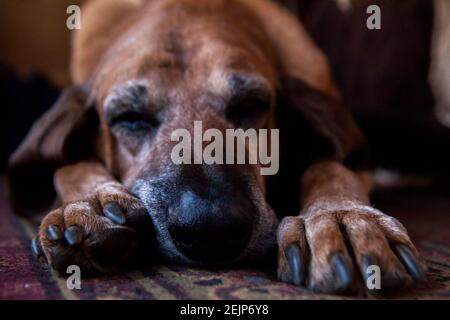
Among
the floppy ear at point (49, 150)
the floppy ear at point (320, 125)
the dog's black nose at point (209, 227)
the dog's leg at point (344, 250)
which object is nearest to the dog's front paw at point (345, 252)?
the dog's leg at point (344, 250)

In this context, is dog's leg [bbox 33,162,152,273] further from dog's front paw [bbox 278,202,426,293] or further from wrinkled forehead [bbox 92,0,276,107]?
wrinkled forehead [bbox 92,0,276,107]

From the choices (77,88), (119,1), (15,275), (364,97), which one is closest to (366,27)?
(364,97)

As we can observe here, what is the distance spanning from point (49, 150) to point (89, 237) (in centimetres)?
81

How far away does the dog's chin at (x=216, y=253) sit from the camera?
1.22 metres

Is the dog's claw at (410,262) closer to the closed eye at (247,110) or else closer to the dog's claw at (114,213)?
the dog's claw at (114,213)

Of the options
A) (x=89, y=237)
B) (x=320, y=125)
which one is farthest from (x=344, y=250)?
(x=320, y=125)

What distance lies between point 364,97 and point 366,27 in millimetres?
371

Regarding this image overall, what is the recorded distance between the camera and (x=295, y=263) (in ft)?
3.59

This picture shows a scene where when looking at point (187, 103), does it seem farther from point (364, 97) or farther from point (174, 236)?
point (364, 97)

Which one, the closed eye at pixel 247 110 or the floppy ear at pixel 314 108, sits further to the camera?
the floppy ear at pixel 314 108

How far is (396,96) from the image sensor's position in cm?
288

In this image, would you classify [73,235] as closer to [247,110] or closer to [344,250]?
[344,250]

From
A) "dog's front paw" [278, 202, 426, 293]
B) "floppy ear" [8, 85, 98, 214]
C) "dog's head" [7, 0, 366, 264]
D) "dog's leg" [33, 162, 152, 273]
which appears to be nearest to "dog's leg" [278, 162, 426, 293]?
"dog's front paw" [278, 202, 426, 293]

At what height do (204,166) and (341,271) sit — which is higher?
(204,166)
